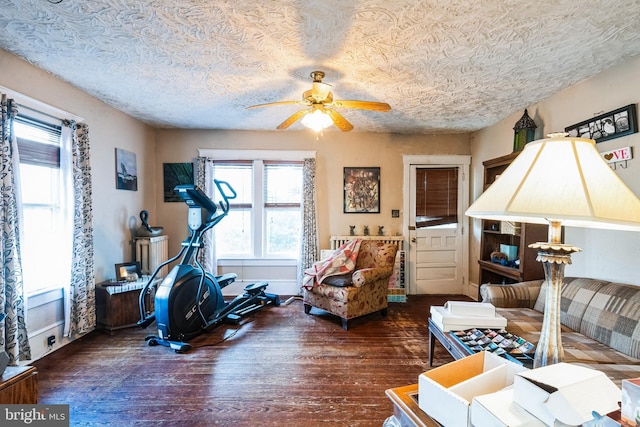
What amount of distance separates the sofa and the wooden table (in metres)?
1.18

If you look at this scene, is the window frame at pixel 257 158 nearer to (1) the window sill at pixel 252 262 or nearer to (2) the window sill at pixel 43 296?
(1) the window sill at pixel 252 262

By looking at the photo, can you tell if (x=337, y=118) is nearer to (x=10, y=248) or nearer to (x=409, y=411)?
(x=409, y=411)

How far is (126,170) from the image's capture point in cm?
368

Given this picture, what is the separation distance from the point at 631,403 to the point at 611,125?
2612 mm

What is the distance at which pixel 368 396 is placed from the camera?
2057mm

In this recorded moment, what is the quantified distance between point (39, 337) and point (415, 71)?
12.8 ft

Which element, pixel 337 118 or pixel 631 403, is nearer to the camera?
pixel 631 403

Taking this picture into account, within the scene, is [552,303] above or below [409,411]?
above

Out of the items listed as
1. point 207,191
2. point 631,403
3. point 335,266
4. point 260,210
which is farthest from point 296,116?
point 631,403

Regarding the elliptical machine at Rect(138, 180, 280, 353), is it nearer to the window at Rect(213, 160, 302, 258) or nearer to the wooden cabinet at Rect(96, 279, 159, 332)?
the wooden cabinet at Rect(96, 279, 159, 332)

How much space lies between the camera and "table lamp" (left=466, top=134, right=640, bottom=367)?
27.9 inches

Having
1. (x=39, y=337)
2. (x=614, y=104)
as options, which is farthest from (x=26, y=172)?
(x=614, y=104)

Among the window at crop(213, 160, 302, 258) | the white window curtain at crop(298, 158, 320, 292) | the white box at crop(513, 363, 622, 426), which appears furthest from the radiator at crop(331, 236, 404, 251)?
the white box at crop(513, 363, 622, 426)

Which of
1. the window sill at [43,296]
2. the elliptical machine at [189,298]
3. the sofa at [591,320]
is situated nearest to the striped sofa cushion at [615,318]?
the sofa at [591,320]
